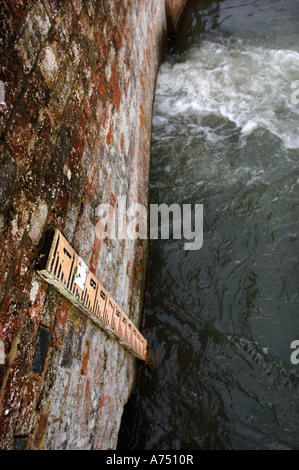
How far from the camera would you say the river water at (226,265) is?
2801 mm

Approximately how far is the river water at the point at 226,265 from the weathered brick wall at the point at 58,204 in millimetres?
597

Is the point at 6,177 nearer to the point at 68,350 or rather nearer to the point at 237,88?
the point at 68,350

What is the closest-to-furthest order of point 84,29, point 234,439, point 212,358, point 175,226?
point 84,29
point 234,439
point 212,358
point 175,226

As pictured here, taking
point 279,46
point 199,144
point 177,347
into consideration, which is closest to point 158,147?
point 199,144

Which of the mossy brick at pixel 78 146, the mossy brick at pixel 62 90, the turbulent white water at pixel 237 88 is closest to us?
the mossy brick at pixel 62 90

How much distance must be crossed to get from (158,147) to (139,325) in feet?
8.41

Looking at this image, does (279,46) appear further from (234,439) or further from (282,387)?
(234,439)

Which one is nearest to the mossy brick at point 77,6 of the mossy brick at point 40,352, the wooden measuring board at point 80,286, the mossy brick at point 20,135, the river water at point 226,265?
the mossy brick at point 20,135

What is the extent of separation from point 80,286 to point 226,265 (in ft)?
7.26

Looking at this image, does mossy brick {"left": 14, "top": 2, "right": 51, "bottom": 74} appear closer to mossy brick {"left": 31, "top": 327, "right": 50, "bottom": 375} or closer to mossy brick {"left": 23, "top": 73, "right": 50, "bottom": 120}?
mossy brick {"left": 23, "top": 73, "right": 50, "bottom": 120}

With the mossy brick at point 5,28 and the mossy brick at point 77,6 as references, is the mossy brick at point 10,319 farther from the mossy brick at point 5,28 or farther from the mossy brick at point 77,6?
the mossy brick at point 77,6

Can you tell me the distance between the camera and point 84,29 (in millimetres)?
1962

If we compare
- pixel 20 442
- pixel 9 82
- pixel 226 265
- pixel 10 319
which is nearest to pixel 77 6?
pixel 9 82

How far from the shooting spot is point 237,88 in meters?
5.04
